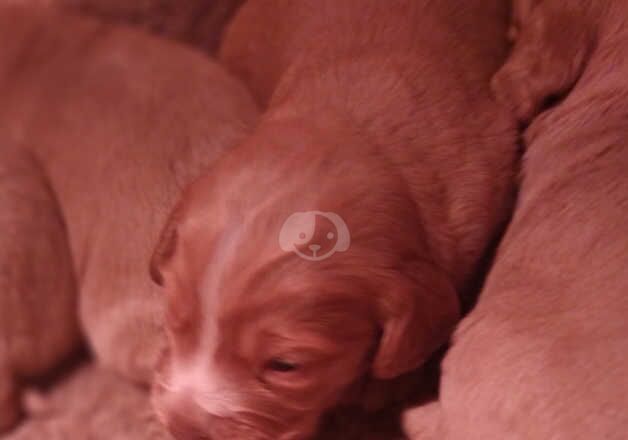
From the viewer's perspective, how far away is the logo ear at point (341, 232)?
1.08 m

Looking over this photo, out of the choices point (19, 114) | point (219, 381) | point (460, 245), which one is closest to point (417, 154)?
point (460, 245)

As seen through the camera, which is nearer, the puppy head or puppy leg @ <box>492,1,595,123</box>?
the puppy head

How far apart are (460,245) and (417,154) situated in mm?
150

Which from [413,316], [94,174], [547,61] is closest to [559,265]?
[413,316]

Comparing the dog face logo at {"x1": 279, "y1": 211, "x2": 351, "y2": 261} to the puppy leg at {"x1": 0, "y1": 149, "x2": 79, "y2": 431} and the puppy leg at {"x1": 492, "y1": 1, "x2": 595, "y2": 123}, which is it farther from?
the puppy leg at {"x1": 0, "y1": 149, "x2": 79, "y2": 431}

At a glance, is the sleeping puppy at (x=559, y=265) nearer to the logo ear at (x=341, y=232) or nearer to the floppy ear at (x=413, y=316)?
the floppy ear at (x=413, y=316)

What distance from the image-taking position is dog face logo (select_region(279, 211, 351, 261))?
105 cm

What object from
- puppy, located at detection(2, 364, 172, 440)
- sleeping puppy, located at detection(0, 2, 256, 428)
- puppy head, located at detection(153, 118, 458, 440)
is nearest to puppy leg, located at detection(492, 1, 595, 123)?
puppy head, located at detection(153, 118, 458, 440)

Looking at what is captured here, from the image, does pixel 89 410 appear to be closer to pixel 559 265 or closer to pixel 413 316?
pixel 413 316

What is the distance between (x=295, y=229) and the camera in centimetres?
106

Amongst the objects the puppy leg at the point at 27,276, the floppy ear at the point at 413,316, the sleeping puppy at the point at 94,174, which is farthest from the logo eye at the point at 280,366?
the puppy leg at the point at 27,276

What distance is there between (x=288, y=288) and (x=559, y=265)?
41 cm

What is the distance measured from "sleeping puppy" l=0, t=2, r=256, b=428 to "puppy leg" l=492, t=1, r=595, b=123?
48 centimetres

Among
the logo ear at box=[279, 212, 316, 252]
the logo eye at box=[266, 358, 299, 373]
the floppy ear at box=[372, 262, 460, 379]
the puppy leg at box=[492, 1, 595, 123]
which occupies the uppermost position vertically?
the puppy leg at box=[492, 1, 595, 123]
